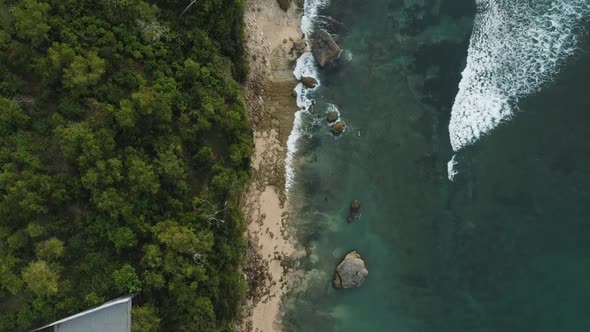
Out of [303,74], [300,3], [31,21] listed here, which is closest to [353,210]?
[303,74]

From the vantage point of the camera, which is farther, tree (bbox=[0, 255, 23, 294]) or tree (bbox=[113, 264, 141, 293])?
tree (bbox=[113, 264, 141, 293])

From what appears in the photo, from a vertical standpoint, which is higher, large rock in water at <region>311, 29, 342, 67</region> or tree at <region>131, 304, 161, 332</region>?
large rock in water at <region>311, 29, 342, 67</region>

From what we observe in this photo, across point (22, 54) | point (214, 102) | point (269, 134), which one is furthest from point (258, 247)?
point (22, 54)

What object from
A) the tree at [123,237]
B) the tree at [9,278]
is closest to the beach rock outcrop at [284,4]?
the tree at [123,237]

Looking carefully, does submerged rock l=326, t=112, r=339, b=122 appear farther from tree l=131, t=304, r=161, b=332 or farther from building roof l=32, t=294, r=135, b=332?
building roof l=32, t=294, r=135, b=332

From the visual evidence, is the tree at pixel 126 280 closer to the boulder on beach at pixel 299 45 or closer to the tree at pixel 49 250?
the tree at pixel 49 250

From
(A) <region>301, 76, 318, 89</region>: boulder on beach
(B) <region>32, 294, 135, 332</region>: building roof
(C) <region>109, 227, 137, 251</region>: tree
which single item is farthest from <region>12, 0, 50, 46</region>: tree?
(A) <region>301, 76, 318, 89</region>: boulder on beach
